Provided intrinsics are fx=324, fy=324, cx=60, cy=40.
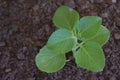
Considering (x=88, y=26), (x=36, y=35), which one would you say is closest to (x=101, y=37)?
(x=88, y=26)

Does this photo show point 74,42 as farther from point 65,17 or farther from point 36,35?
point 36,35

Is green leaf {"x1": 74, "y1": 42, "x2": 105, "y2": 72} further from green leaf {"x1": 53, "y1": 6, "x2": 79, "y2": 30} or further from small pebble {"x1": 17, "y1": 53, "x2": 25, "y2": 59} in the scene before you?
small pebble {"x1": 17, "y1": 53, "x2": 25, "y2": 59}

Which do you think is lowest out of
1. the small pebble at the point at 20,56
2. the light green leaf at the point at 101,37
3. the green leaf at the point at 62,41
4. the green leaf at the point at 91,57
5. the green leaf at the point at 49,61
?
the small pebble at the point at 20,56

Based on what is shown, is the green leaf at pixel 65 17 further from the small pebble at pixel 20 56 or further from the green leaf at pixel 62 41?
A: the small pebble at pixel 20 56

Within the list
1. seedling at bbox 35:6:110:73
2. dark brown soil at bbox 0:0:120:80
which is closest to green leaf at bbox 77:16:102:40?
seedling at bbox 35:6:110:73

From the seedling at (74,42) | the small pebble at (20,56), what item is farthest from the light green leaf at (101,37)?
the small pebble at (20,56)

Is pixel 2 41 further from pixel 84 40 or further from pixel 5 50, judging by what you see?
pixel 84 40
